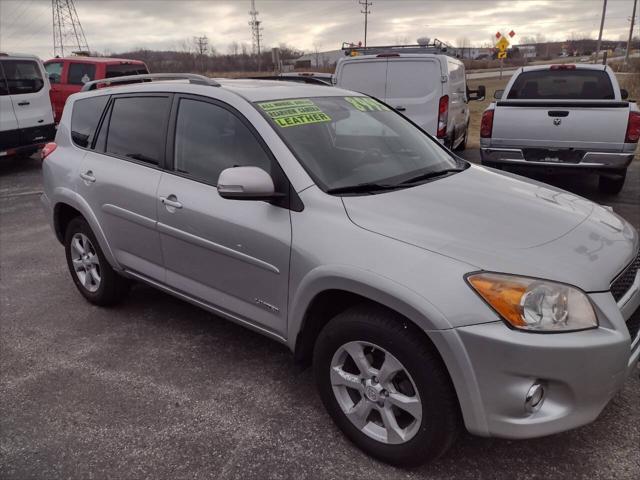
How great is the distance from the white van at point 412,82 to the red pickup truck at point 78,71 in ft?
19.8

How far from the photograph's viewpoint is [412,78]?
8328 millimetres

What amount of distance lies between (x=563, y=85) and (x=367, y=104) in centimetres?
558

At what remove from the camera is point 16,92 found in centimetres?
988

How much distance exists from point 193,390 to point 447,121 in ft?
21.7

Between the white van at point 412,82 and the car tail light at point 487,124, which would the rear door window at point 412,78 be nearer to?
the white van at point 412,82

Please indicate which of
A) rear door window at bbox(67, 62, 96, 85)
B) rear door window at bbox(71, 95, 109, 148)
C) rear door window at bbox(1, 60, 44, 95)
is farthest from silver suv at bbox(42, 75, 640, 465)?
rear door window at bbox(67, 62, 96, 85)

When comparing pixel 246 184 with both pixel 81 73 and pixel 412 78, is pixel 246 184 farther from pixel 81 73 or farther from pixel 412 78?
pixel 81 73

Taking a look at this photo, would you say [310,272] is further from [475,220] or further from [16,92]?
[16,92]

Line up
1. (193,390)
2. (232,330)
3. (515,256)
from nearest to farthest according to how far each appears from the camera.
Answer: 1. (515,256)
2. (193,390)
3. (232,330)

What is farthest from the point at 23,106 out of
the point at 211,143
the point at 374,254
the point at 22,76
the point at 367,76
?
the point at 374,254

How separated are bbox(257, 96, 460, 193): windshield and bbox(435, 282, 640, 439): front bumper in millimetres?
1080

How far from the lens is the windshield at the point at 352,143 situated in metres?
2.85

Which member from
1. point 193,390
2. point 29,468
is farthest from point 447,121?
point 29,468

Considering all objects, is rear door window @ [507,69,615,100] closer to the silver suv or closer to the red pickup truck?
the silver suv
